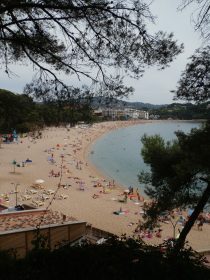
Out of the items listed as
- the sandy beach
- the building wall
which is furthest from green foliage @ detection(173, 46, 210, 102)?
the sandy beach

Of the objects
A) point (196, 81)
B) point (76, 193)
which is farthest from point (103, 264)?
point (76, 193)

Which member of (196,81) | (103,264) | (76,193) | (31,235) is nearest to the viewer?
(103,264)

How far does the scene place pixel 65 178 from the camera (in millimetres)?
27484

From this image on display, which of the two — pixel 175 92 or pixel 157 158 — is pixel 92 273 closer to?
pixel 175 92

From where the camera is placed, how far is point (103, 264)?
124 inches

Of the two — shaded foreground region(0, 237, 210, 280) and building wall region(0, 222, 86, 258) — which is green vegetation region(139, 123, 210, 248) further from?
shaded foreground region(0, 237, 210, 280)

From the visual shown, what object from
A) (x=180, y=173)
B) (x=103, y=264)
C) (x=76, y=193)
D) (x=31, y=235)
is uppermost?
(x=180, y=173)

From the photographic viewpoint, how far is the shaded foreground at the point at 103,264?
3.00 m

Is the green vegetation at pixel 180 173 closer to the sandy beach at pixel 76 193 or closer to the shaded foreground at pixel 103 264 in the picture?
the shaded foreground at pixel 103 264

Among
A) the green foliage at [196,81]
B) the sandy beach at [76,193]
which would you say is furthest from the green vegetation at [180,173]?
the sandy beach at [76,193]

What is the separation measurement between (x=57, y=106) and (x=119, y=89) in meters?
0.81

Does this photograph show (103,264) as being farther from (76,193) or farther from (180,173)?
(76,193)

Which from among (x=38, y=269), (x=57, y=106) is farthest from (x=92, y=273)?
(x=57, y=106)

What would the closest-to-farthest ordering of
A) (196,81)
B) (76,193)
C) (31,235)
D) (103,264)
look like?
(103,264) → (196,81) → (31,235) → (76,193)
